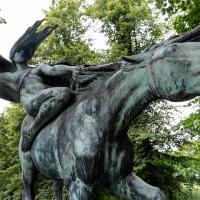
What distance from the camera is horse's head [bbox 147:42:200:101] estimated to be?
2639mm

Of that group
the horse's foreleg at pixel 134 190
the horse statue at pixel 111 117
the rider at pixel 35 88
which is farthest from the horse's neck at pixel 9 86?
the horse's foreleg at pixel 134 190

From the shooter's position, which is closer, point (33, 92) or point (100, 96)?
point (100, 96)

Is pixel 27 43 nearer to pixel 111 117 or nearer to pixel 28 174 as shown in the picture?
pixel 28 174

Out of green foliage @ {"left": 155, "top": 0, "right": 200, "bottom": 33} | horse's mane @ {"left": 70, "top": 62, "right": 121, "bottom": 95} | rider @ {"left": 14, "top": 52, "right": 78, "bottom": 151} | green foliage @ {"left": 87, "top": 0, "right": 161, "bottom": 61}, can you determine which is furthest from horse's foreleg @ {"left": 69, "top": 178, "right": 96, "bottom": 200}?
green foliage @ {"left": 87, "top": 0, "right": 161, "bottom": 61}

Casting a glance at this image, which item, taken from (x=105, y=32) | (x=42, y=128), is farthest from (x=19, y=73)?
(x=105, y=32)

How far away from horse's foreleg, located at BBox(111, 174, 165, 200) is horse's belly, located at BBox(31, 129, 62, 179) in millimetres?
495

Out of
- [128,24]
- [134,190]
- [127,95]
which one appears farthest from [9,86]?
[128,24]

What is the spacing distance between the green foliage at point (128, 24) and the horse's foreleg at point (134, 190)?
57.2 feet

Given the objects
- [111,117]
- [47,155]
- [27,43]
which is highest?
[27,43]

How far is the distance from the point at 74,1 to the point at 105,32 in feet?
11.3

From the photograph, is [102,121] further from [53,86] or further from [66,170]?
[53,86]

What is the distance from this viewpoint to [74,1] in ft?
78.3

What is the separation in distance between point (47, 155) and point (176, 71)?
1.30m

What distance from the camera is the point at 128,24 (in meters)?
20.7
